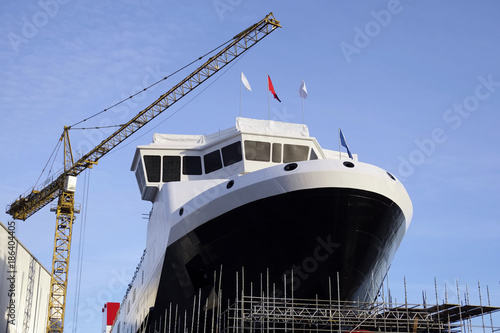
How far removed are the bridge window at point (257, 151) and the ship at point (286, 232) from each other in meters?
2.21

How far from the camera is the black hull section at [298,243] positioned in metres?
20.8

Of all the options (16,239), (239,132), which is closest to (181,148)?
(239,132)

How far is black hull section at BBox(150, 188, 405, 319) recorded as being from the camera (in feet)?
68.1

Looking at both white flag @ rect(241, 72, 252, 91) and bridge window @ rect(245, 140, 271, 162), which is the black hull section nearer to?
bridge window @ rect(245, 140, 271, 162)

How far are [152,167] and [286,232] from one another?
896 cm

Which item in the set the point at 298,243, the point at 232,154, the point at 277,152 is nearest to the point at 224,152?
the point at 232,154

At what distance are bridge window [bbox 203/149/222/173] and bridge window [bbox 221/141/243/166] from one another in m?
0.26

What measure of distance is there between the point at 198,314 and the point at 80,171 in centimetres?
3890

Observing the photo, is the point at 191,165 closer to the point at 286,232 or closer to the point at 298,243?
the point at 286,232

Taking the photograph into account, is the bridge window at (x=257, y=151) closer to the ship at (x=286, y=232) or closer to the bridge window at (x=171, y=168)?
the ship at (x=286, y=232)

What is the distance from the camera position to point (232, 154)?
87.1 feet

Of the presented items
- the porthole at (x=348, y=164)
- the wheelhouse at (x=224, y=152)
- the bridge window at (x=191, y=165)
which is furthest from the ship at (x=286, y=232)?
the bridge window at (x=191, y=165)

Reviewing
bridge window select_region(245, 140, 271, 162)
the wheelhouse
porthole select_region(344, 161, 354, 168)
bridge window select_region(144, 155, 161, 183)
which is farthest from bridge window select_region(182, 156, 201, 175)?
porthole select_region(344, 161, 354, 168)

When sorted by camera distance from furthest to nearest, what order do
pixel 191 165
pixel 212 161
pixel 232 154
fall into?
pixel 191 165
pixel 212 161
pixel 232 154
